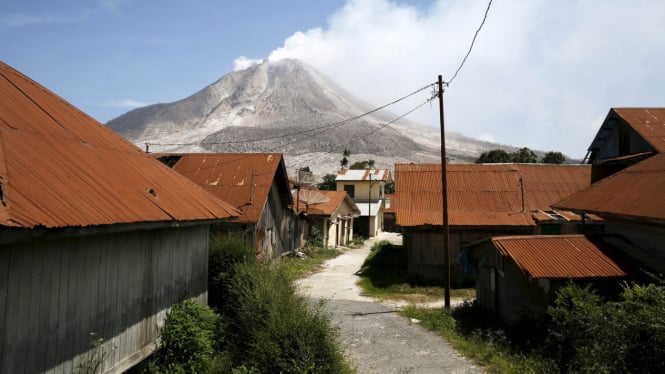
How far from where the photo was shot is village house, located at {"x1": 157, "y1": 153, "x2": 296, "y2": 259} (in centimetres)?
2216

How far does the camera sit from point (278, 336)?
8500 mm

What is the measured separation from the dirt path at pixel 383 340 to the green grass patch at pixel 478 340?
1.21 feet

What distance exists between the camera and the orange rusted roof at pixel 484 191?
22.9 meters

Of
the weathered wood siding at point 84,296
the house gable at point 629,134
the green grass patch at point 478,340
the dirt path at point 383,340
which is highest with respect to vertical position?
the house gable at point 629,134

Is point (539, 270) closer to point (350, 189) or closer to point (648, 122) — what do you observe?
point (648, 122)

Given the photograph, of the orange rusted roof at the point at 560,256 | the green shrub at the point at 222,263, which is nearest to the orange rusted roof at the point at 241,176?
the green shrub at the point at 222,263

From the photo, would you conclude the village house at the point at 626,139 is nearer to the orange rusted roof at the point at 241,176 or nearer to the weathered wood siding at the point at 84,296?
the orange rusted roof at the point at 241,176

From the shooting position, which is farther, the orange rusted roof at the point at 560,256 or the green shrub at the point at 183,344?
the orange rusted roof at the point at 560,256

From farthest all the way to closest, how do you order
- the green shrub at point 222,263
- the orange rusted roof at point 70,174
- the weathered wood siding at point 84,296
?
the green shrub at point 222,263 < the orange rusted roof at point 70,174 < the weathered wood siding at point 84,296

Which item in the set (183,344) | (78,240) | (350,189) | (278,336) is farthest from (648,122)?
(350,189)

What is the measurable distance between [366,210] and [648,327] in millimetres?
44199

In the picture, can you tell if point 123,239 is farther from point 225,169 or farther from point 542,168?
point 542,168

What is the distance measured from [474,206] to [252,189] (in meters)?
11.7

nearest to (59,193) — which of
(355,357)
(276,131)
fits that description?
(355,357)
